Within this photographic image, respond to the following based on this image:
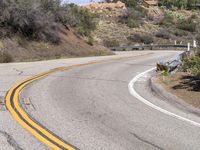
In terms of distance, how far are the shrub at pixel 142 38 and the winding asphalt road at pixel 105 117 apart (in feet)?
160

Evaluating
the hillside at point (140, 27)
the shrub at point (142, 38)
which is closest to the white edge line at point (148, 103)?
the hillside at point (140, 27)

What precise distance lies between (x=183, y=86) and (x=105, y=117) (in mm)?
4951

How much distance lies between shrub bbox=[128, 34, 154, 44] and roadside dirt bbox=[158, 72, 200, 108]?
4646 cm

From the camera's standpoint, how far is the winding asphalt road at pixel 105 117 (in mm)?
8375

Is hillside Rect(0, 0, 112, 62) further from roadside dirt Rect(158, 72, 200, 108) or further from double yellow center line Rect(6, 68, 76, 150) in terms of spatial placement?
double yellow center line Rect(6, 68, 76, 150)

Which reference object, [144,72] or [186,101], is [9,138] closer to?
[186,101]

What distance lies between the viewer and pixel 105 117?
1050 cm

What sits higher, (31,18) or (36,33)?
(31,18)

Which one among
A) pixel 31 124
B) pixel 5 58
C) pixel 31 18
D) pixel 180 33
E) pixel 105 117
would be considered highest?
pixel 31 18

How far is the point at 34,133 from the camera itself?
8.77 m

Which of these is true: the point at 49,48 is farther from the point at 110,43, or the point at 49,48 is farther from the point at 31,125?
the point at 110,43

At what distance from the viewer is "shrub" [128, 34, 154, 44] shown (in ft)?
213

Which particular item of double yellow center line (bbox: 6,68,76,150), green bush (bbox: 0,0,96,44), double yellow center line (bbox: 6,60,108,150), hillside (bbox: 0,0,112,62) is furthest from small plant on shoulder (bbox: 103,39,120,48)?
double yellow center line (bbox: 6,68,76,150)

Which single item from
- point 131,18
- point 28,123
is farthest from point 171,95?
point 131,18
